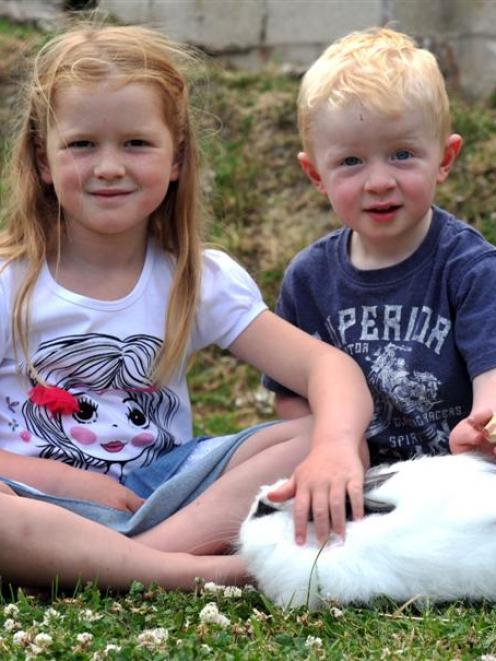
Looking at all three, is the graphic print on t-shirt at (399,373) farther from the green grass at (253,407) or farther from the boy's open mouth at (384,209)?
the green grass at (253,407)

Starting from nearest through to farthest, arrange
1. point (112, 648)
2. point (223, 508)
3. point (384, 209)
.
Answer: point (112, 648)
point (223, 508)
point (384, 209)

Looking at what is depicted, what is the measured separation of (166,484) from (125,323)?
45 centimetres

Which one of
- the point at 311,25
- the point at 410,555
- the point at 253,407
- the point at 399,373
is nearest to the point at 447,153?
the point at 399,373

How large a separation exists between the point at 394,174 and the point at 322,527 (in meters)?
1.00

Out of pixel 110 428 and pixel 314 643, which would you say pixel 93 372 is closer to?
pixel 110 428

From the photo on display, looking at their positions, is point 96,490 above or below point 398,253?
below

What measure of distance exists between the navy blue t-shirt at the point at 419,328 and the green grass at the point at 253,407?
69 centimetres

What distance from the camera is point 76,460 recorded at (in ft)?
10.3

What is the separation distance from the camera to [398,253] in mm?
3281

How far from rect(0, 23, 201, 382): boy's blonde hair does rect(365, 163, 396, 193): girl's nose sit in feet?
1.64

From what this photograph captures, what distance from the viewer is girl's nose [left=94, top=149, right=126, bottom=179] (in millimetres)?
3090

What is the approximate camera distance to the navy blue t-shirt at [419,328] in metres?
3.11

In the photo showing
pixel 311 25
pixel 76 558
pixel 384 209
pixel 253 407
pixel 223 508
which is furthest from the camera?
pixel 311 25

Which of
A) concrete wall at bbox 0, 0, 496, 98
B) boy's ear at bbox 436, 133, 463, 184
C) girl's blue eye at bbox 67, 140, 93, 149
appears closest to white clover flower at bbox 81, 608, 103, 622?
girl's blue eye at bbox 67, 140, 93, 149
